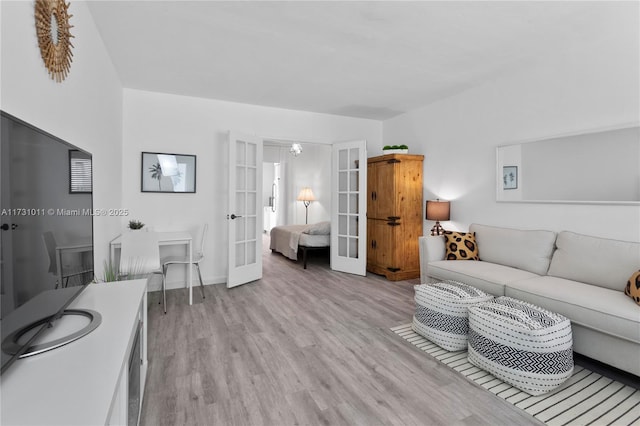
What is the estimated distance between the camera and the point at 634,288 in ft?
6.93

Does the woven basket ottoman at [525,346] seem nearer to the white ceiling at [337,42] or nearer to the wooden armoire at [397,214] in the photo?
the white ceiling at [337,42]

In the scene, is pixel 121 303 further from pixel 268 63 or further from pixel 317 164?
pixel 317 164

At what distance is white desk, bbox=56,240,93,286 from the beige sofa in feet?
9.59

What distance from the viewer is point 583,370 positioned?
7.22 ft

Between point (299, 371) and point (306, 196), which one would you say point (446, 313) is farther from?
point (306, 196)

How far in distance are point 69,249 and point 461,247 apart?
3.39 m

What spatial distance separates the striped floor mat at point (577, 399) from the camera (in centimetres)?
171

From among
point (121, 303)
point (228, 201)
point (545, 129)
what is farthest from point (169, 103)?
point (545, 129)

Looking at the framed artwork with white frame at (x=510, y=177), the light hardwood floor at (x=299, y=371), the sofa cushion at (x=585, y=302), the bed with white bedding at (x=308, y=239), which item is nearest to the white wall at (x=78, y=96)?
the light hardwood floor at (x=299, y=371)

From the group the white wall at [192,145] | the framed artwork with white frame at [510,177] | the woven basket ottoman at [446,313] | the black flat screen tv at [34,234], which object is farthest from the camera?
the white wall at [192,145]

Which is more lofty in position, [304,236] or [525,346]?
[304,236]

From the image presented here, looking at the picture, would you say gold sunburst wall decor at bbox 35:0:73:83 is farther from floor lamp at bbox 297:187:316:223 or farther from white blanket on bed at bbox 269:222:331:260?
floor lamp at bbox 297:187:316:223

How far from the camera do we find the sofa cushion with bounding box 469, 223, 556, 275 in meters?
2.93

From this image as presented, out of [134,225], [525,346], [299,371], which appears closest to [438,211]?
[525,346]
